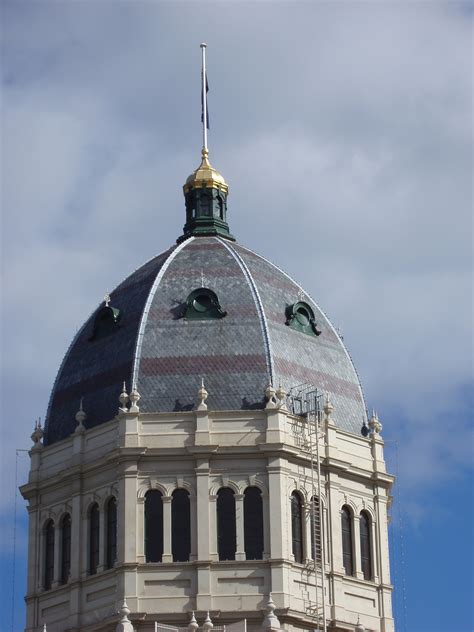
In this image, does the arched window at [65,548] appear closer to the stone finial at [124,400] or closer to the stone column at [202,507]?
the stone finial at [124,400]

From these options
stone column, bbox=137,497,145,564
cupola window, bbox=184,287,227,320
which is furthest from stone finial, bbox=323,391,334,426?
stone column, bbox=137,497,145,564

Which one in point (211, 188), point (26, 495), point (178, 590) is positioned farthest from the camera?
point (211, 188)

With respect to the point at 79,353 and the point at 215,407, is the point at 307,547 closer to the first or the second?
the point at 215,407

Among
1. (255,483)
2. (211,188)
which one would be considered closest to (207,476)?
(255,483)

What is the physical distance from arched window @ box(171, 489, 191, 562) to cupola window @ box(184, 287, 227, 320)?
8.85 m

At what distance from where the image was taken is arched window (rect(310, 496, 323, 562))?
104 m

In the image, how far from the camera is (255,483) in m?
104

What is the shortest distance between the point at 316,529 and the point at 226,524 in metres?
3.91

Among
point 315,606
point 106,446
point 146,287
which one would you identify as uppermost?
point 146,287

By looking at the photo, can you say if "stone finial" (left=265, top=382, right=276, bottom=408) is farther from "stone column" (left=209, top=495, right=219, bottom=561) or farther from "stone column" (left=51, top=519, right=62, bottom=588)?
"stone column" (left=51, top=519, right=62, bottom=588)

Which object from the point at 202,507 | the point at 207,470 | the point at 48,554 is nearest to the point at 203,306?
the point at 207,470

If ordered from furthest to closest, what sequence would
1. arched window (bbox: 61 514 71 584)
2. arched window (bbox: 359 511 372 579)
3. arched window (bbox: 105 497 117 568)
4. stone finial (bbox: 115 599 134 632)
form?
arched window (bbox: 359 511 372 579)
arched window (bbox: 61 514 71 584)
arched window (bbox: 105 497 117 568)
stone finial (bbox: 115 599 134 632)

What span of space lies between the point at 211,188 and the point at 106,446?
661 inches

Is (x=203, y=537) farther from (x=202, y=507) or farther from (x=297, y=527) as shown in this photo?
(x=297, y=527)
